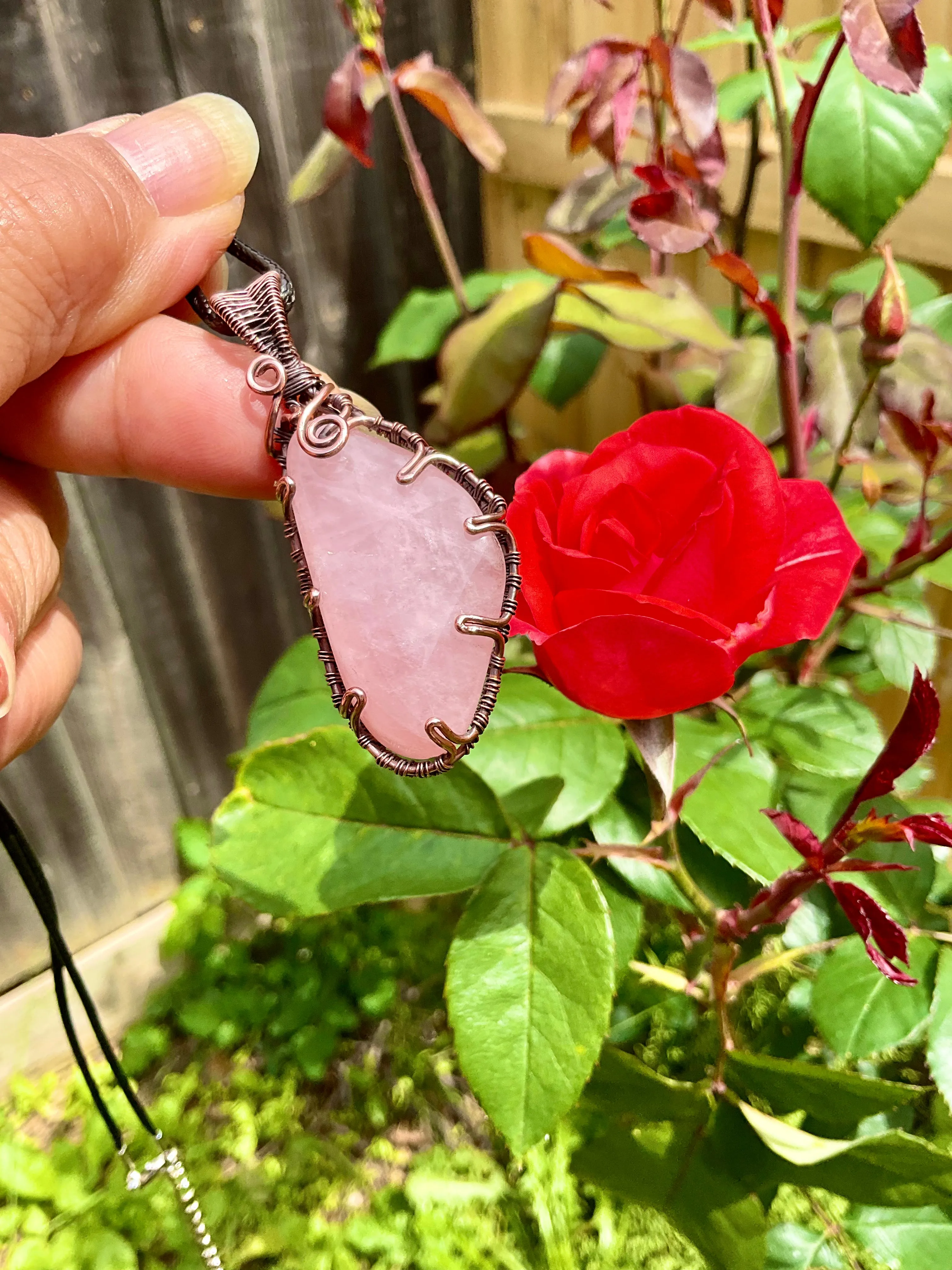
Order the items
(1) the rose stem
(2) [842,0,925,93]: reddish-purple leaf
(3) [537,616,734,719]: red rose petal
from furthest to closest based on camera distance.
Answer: (1) the rose stem, (2) [842,0,925,93]: reddish-purple leaf, (3) [537,616,734,719]: red rose petal

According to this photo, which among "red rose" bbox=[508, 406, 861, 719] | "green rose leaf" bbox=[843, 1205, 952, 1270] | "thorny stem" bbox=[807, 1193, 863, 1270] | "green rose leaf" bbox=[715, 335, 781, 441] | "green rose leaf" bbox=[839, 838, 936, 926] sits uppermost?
"red rose" bbox=[508, 406, 861, 719]

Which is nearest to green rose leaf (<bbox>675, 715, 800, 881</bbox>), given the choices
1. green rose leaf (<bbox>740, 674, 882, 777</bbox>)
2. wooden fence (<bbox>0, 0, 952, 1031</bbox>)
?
green rose leaf (<bbox>740, 674, 882, 777</bbox>)

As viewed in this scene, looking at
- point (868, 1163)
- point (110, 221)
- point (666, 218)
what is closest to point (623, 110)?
point (666, 218)

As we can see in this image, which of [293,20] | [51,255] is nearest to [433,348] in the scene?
[293,20]

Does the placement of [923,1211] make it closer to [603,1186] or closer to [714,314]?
[603,1186]

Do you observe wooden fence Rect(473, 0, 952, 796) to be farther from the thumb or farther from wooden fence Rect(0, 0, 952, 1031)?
the thumb

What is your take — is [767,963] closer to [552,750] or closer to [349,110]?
[552,750]
